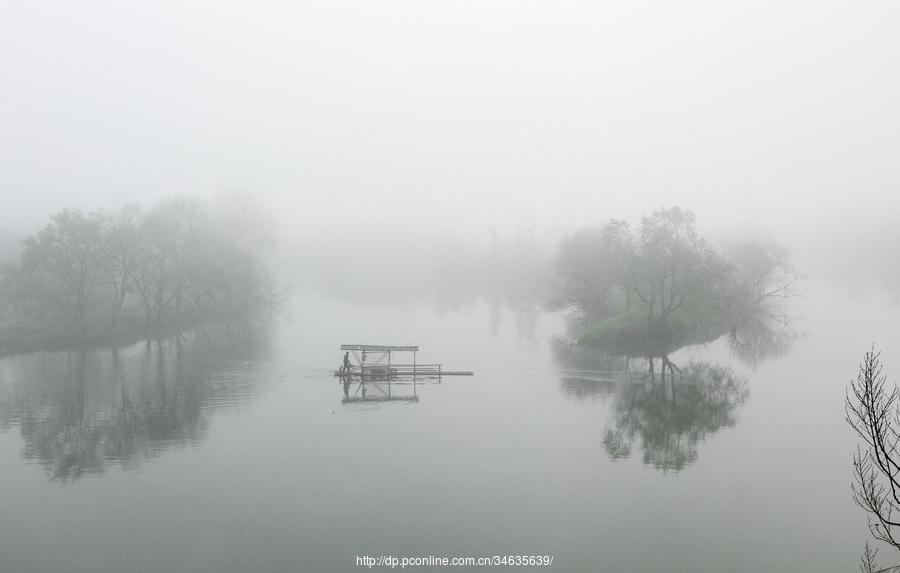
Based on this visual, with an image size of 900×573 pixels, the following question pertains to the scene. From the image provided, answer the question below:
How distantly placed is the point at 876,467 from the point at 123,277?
70.5 metres

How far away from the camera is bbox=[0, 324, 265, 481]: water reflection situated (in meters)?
32.0

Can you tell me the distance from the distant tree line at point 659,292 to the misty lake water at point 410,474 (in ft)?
44.4

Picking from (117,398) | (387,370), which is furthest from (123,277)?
(387,370)

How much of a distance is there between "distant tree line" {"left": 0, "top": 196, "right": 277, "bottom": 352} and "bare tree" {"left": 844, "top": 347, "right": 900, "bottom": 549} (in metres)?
66.0

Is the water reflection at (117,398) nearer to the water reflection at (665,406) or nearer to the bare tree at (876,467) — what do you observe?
the water reflection at (665,406)

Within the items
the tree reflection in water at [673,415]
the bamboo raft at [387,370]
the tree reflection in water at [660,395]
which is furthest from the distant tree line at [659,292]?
the bamboo raft at [387,370]

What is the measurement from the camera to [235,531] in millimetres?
23125

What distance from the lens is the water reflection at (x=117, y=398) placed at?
3197 centimetres

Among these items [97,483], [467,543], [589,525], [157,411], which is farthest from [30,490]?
[589,525]

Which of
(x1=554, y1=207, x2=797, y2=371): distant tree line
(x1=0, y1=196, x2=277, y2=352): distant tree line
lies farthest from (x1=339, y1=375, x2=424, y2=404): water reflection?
(x1=0, y1=196, x2=277, y2=352): distant tree line

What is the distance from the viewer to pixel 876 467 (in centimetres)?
2842

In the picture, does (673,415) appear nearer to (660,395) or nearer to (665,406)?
(665,406)

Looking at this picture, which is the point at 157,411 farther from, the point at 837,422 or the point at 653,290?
the point at 653,290

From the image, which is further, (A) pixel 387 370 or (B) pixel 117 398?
(A) pixel 387 370
